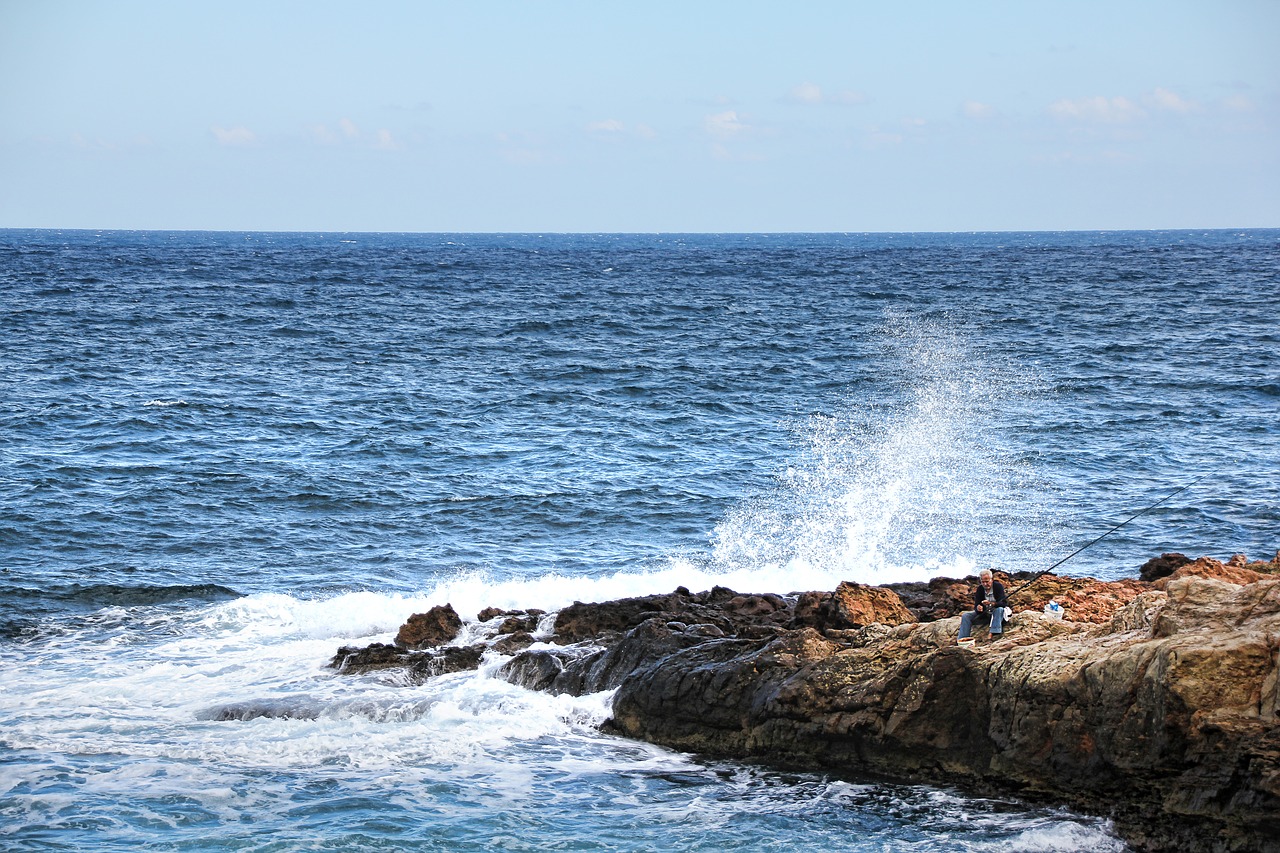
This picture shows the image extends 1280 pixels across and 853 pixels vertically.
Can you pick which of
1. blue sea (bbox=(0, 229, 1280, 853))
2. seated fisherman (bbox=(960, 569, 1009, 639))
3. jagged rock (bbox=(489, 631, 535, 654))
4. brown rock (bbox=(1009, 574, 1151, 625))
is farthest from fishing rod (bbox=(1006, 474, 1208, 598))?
jagged rock (bbox=(489, 631, 535, 654))

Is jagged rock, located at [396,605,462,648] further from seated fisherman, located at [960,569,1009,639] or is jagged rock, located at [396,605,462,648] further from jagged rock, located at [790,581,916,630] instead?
seated fisherman, located at [960,569,1009,639]

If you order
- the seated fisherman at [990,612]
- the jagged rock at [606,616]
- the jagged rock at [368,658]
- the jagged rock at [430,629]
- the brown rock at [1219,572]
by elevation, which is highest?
the brown rock at [1219,572]

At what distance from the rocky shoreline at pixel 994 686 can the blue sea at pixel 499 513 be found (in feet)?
1.26

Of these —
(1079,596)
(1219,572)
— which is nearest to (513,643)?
(1079,596)

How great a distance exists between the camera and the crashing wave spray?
2309 cm

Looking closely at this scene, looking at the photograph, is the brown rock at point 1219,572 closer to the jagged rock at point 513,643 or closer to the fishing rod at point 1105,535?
the fishing rod at point 1105,535

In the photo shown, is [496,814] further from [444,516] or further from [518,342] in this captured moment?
[518,342]

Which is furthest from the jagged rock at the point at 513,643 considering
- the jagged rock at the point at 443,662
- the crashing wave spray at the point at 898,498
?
the crashing wave spray at the point at 898,498

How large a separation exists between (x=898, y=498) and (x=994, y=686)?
575 inches

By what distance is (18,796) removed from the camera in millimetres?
12891

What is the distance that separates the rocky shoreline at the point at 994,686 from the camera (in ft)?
36.1

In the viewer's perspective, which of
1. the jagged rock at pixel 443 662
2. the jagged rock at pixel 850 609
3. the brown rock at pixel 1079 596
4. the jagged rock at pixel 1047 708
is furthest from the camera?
the jagged rock at pixel 443 662

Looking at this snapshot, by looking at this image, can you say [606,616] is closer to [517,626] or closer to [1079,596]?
[517,626]

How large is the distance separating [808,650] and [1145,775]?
3888mm
